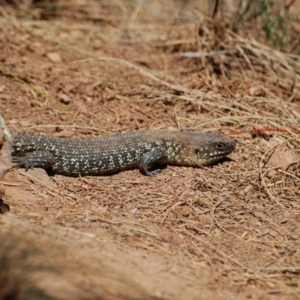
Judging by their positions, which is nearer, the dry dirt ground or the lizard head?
the dry dirt ground

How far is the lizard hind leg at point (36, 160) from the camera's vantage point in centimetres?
753

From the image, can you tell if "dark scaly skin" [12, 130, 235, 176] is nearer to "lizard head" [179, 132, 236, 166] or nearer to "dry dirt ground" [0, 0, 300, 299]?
"lizard head" [179, 132, 236, 166]

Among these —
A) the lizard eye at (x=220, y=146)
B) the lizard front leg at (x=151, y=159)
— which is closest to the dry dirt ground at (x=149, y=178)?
the lizard front leg at (x=151, y=159)

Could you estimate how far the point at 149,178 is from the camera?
7777mm

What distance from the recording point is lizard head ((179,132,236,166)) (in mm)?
8148

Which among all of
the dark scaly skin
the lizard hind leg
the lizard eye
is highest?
the lizard eye

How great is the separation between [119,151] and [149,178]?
522 millimetres

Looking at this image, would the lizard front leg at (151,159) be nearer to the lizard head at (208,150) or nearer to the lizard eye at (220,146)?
the lizard head at (208,150)

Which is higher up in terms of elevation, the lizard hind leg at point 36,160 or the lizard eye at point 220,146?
the lizard eye at point 220,146

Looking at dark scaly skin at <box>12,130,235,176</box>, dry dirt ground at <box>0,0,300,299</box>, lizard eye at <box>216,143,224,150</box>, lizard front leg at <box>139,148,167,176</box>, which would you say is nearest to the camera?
dry dirt ground at <box>0,0,300,299</box>

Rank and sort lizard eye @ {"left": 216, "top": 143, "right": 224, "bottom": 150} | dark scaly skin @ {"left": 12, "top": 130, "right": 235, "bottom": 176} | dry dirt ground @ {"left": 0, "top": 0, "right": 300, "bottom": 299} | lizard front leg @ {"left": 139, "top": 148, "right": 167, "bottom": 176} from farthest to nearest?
lizard eye @ {"left": 216, "top": 143, "right": 224, "bottom": 150} → lizard front leg @ {"left": 139, "top": 148, "right": 167, "bottom": 176} → dark scaly skin @ {"left": 12, "top": 130, "right": 235, "bottom": 176} → dry dirt ground @ {"left": 0, "top": 0, "right": 300, "bottom": 299}

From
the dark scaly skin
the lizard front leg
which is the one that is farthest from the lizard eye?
the lizard front leg

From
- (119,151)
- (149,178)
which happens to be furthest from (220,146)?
(119,151)

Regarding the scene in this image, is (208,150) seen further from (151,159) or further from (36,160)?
(36,160)
